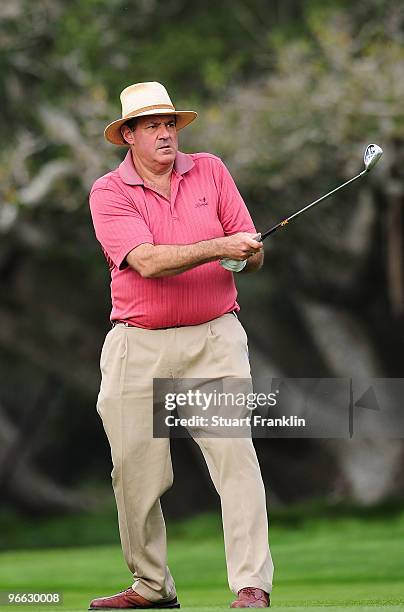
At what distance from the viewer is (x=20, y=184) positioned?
15.8 m

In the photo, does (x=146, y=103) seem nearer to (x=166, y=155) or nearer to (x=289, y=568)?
(x=166, y=155)

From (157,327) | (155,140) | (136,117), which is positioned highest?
(136,117)

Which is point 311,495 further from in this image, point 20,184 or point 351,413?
point 351,413

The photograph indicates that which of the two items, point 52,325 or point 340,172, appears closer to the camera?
point 340,172

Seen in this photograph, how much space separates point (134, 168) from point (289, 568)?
5855 mm

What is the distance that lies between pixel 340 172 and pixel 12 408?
49.9 ft

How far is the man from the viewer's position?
623 centimetres

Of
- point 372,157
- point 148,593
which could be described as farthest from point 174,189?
point 148,593

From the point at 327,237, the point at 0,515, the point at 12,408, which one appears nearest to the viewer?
the point at 327,237

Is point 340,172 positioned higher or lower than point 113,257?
higher

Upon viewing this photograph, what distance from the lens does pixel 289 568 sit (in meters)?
11.6

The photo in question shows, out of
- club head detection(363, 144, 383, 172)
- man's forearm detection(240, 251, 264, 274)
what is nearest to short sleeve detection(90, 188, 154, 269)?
man's forearm detection(240, 251, 264, 274)

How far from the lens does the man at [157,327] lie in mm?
6230

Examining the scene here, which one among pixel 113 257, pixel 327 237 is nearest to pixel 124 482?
pixel 113 257
